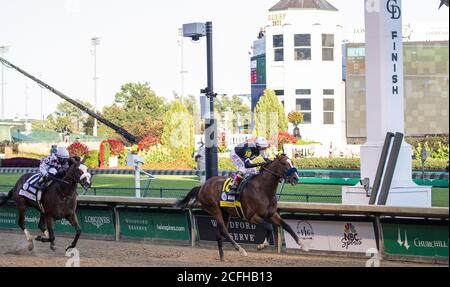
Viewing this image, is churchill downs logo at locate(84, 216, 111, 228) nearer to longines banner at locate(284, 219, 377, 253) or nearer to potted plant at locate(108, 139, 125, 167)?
longines banner at locate(284, 219, 377, 253)

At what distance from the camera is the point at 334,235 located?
12555 millimetres

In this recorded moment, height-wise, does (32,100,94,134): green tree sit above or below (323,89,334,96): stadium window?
below

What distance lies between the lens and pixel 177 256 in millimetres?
13195

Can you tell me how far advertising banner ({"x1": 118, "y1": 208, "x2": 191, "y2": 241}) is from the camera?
14.7m

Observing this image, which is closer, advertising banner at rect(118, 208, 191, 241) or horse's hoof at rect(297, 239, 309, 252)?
horse's hoof at rect(297, 239, 309, 252)

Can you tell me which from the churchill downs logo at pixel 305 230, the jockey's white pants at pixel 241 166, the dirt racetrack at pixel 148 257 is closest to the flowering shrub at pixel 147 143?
the dirt racetrack at pixel 148 257

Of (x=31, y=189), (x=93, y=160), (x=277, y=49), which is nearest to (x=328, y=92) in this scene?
(x=277, y=49)

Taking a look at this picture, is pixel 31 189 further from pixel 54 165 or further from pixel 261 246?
pixel 261 246

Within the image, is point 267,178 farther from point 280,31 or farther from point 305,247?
point 280,31

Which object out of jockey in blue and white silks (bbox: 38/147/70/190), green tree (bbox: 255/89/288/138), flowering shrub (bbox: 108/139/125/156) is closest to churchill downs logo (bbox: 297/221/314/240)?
jockey in blue and white silks (bbox: 38/147/70/190)

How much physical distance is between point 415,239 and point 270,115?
82.1ft

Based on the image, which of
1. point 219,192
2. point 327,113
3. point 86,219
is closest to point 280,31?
point 327,113

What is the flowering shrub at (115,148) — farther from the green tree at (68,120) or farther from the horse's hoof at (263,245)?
the green tree at (68,120)

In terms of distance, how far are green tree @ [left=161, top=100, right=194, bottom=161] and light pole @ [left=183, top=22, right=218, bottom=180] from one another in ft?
51.2
